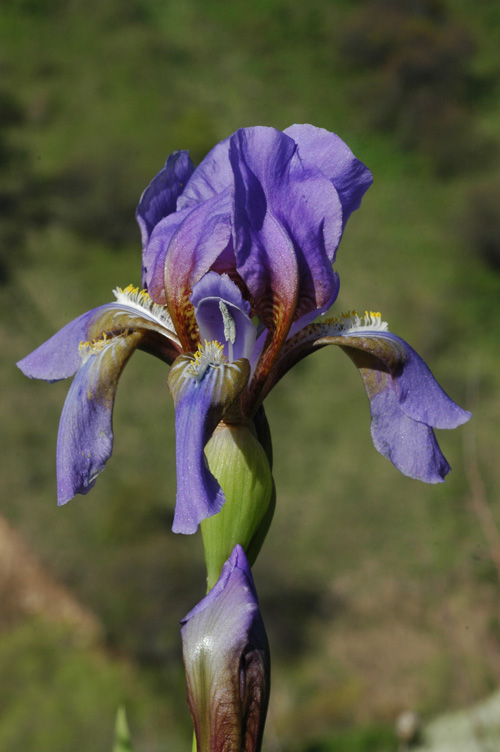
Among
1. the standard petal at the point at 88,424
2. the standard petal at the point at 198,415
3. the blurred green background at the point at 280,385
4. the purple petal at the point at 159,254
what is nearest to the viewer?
the standard petal at the point at 198,415

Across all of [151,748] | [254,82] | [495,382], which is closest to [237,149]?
[151,748]

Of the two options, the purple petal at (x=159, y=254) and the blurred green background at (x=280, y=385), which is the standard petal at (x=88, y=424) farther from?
the blurred green background at (x=280, y=385)

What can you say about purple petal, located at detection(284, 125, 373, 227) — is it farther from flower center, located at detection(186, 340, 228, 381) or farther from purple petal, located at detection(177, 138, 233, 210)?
flower center, located at detection(186, 340, 228, 381)

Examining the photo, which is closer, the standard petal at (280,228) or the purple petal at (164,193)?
the standard petal at (280,228)

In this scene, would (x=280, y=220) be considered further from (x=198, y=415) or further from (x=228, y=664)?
(x=228, y=664)

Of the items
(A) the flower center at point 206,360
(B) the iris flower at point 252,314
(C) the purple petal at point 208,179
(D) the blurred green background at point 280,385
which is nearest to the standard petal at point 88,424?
(B) the iris flower at point 252,314

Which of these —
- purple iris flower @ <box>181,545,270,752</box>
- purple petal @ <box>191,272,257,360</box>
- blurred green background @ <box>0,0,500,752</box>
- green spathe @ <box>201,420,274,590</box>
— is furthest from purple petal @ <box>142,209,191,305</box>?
blurred green background @ <box>0,0,500,752</box>

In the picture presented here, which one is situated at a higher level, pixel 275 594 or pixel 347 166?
pixel 275 594

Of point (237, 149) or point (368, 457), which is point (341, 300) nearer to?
point (368, 457)
